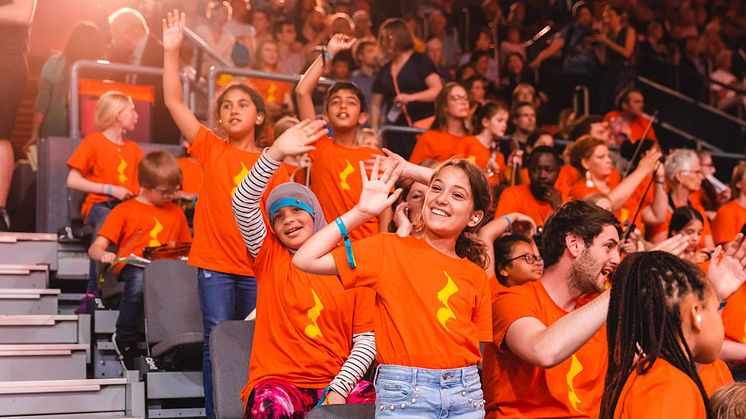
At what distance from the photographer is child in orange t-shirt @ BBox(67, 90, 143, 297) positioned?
255 inches

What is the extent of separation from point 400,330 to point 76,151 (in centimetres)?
394

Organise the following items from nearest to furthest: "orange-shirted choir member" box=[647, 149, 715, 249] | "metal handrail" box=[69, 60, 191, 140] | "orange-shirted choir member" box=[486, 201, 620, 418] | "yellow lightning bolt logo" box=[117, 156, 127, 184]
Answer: "orange-shirted choir member" box=[486, 201, 620, 418] < "yellow lightning bolt logo" box=[117, 156, 127, 184] < "metal handrail" box=[69, 60, 191, 140] < "orange-shirted choir member" box=[647, 149, 715, 249]

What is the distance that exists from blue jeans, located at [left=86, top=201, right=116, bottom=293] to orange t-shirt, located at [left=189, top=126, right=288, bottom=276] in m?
1.34

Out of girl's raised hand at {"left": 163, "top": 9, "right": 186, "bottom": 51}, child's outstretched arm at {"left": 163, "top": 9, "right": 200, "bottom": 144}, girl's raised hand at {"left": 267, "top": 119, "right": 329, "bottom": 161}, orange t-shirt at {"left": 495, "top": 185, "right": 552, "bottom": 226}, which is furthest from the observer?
orange t-shirt at {"left": 495, "top": 185, "right": 552, "bottom": 226}

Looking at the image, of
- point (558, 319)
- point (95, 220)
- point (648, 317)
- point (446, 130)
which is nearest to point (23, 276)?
point (95, 220)

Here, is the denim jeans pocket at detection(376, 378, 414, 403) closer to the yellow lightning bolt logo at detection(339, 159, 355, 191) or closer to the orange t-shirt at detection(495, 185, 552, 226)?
the yellow lightning bolt logo at detection(339, 159, 355, 191)

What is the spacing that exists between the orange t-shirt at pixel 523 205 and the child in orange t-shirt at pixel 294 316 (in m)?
2.43

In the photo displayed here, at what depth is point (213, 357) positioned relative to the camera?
3.90 meters

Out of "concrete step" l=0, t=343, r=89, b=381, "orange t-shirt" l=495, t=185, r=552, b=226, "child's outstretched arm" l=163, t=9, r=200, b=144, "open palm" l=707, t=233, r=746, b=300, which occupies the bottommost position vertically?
"concrete step" l=0, t=343, r=89, b=381

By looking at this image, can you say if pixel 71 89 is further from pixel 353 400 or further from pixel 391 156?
pixel 353 400

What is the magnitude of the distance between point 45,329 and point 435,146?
2868 millimetres

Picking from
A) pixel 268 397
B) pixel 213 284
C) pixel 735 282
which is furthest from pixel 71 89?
pixel 735 282

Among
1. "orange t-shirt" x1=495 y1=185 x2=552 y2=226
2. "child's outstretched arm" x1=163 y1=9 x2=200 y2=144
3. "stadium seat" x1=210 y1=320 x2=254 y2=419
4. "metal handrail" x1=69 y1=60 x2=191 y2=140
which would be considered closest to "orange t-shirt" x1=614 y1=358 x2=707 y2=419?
"stadium seat" x1=210 y1=320 x2=254 y2=419

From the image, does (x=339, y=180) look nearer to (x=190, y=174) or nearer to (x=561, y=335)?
(x=190, y=174)
